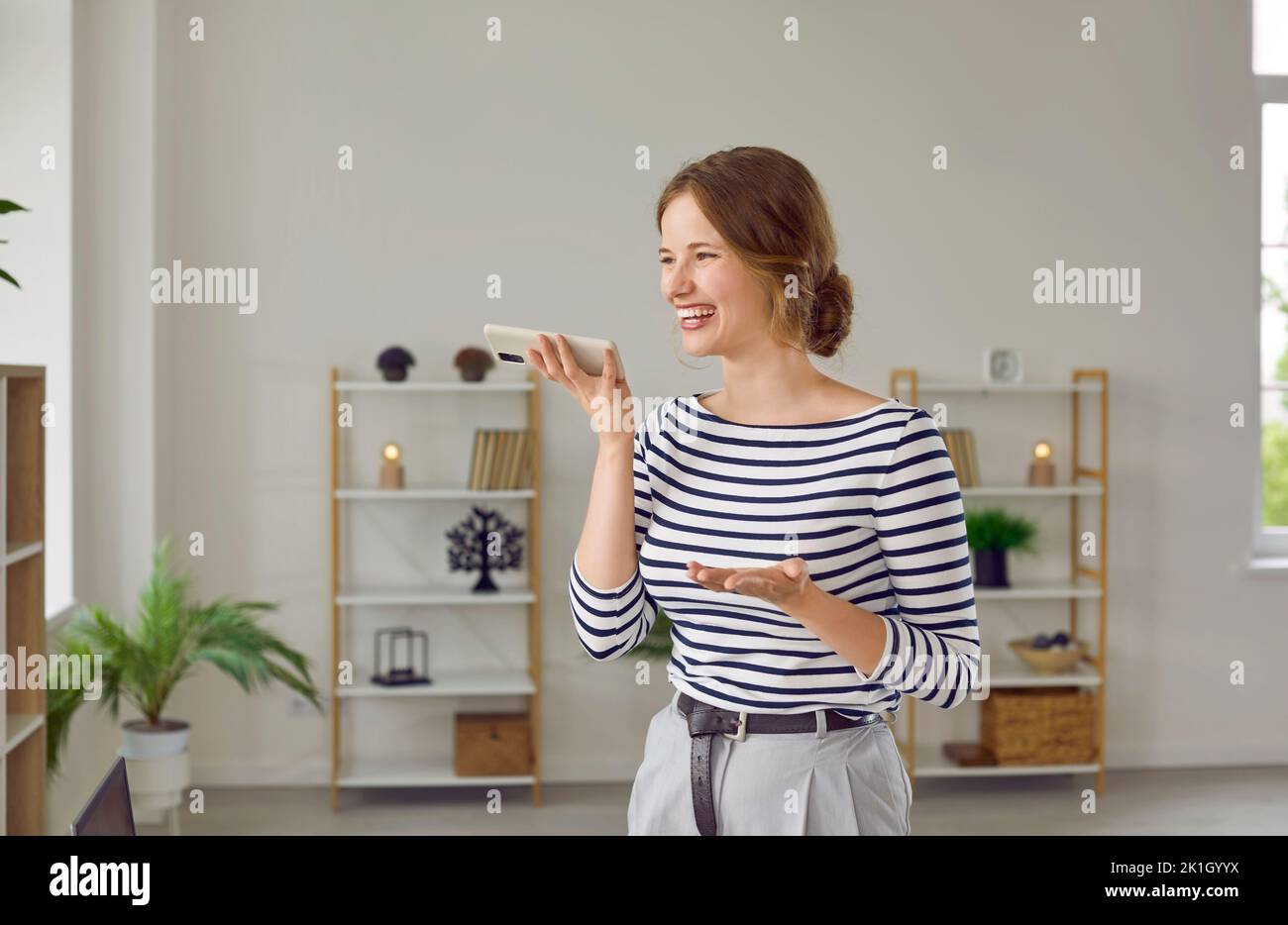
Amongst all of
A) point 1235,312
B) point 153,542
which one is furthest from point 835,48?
point 153,542

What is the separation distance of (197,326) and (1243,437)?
4034 millimetres

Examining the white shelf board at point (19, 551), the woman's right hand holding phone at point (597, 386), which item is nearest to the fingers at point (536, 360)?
the woman's right hand holding phone at point (597, 386)

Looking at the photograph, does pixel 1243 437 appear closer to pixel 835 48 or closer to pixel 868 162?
pixel 868 162

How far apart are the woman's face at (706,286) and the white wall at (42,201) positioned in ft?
10.7

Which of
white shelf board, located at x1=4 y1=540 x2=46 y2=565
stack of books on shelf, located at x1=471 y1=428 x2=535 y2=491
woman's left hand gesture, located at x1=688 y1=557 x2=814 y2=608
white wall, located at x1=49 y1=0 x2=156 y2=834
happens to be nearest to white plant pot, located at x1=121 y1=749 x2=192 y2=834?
white wall, located at x1=49 y1=0 x2=156 y2=834

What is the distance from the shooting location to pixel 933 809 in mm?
4246

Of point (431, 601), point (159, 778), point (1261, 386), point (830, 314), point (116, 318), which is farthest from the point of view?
point (1261, 386)

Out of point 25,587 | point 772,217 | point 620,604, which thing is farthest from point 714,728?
point 25,587

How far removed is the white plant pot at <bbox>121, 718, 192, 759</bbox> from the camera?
348cm

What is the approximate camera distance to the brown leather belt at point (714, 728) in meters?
1.09

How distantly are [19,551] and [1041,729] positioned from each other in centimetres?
338

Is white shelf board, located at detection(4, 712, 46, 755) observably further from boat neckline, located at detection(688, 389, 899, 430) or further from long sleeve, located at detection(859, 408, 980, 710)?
long sleeve, located at detection(859, 408, 980, 710)

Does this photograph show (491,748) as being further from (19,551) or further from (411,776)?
(19,551)
